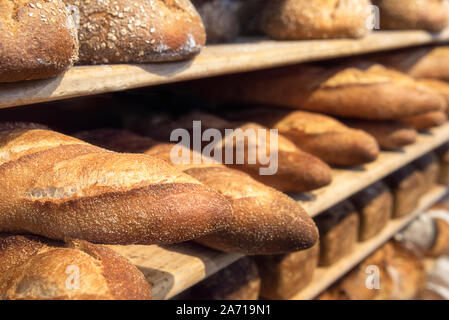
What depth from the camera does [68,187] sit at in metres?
0.80

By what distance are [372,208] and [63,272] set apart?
1.43m

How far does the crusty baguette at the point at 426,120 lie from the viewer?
2.03 meters

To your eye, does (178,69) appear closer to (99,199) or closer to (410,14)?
(99,199)

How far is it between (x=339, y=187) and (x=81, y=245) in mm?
917

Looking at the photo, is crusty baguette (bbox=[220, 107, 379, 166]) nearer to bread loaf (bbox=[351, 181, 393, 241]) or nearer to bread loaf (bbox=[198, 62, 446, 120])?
bread loaf (bbox=[198, 62, 446, 120])

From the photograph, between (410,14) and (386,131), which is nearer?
(386,131)

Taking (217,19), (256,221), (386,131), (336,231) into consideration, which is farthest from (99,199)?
(386,131)

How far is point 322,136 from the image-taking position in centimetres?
153

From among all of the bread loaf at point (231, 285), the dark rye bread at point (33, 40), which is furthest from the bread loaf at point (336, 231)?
the dark rye bread at point (33, 40)

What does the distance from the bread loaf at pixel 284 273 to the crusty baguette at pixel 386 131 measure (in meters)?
0.50

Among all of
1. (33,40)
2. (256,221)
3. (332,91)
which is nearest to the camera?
(33,40)

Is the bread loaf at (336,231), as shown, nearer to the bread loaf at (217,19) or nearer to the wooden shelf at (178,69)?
the wooden shelf at (178,69)

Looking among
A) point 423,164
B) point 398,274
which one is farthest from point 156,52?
point 423,164

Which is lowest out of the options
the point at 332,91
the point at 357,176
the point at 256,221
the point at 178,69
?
the point at 357,176
